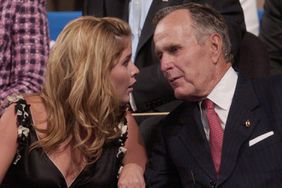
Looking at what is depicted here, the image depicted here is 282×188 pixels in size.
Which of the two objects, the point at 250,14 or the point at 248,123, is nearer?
the point at 248,123

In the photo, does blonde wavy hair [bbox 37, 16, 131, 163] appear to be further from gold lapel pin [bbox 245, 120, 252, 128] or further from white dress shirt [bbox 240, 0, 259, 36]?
white dress shirt [bbox 240, 0, 259, 36]

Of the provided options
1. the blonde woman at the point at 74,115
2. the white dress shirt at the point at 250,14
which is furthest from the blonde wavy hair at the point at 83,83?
the white dress shirt at the point at 250,14

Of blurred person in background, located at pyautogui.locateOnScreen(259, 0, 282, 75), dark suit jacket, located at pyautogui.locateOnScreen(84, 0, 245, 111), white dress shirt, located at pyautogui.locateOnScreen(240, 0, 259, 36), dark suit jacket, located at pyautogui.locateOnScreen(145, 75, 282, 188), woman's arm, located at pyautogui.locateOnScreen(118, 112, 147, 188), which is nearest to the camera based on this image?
dark suit jacket, located at pyautogui.locateOnScreen(145, 75, 282, 188)

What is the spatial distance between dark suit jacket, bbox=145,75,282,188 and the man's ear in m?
0.10

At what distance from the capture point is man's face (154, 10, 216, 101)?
2.04m

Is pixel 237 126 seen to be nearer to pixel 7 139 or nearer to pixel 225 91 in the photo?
pixel 225 91

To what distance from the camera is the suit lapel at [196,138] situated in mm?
2020

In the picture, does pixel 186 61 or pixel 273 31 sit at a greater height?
pixel 186 61

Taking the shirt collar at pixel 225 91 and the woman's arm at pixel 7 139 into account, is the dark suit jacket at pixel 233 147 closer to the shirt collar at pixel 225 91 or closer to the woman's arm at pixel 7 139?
the shirt collar at pixel 225 91

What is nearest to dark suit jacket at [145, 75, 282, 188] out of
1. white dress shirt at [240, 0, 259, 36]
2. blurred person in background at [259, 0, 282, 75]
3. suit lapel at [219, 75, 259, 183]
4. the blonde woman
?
suit lapel at [219, 75, 259, 183]

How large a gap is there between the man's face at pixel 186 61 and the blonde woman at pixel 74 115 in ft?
0.44

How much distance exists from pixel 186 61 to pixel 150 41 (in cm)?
62

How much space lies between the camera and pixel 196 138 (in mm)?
2064

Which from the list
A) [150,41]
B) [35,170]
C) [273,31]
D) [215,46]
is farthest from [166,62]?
[273,31]
